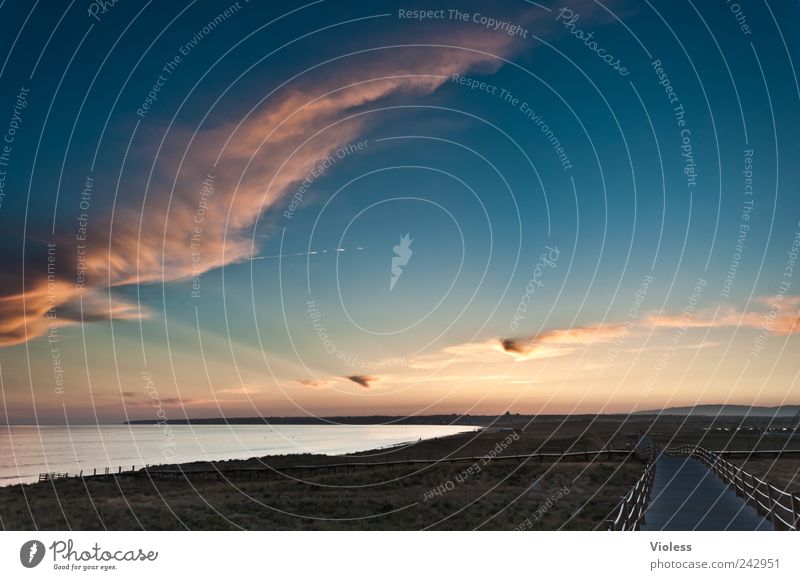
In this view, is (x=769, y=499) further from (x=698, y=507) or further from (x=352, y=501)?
(x=352, y=501)

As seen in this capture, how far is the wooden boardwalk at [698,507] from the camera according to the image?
2017 cm

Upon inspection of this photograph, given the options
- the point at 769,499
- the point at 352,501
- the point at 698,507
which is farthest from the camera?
the point at 352,501

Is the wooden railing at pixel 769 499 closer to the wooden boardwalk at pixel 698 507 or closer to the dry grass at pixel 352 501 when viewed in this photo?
the wooden boardwalk at pixel 698 507

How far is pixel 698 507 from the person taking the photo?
2394cm

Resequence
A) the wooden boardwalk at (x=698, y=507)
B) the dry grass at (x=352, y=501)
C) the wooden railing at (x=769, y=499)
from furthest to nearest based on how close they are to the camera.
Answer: the dry grass at (x=352, y=501)
the wooden boardwalk at (x=698, y=507)
the wooden railing at (x=769, y=499)

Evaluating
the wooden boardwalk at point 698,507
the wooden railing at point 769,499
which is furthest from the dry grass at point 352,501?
the wooden railing at point 769,499

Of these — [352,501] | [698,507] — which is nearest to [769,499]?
[698,507]

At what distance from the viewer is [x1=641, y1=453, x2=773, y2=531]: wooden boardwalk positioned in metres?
20.2

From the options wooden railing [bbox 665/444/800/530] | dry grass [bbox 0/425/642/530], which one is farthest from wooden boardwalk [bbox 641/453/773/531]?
dry grass [bbox 0/425/642/530]

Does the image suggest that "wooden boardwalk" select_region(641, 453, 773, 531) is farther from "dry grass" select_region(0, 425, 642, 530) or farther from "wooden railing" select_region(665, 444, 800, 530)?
"dry grass" select_region(0, 425, 642, 530)

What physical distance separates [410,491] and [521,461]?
53.0 ft

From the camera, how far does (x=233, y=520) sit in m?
33.9
